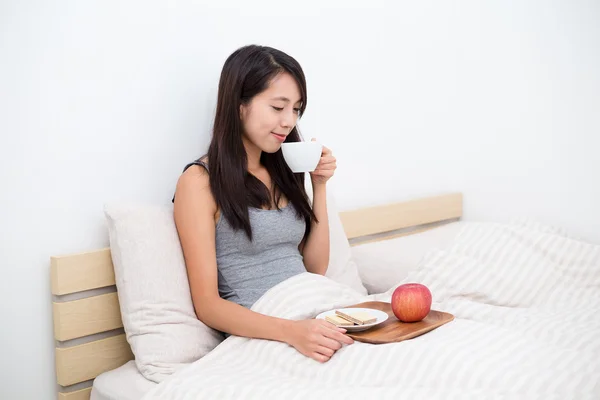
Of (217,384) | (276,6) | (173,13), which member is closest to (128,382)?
(217,384)

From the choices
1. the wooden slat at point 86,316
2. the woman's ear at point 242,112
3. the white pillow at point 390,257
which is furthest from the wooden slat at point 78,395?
the white pillow at point 390,257

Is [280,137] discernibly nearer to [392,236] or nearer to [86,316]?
[86,316]

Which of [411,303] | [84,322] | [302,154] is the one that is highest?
[302,154]

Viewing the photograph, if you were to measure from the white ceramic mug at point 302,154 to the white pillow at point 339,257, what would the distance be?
40 cm

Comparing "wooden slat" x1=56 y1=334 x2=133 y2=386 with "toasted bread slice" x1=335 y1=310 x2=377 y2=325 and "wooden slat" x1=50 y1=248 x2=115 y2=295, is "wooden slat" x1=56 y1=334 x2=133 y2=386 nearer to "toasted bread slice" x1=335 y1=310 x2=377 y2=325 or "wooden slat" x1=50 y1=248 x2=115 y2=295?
"wooden slat" x1=50 y1=248 x2=115 y2=295

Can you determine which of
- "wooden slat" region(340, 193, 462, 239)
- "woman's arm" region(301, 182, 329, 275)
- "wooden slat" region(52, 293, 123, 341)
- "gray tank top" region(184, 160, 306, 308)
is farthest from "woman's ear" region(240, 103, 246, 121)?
"wooden slat" region(340, 193, 462, 239)

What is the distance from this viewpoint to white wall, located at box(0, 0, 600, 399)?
5.72 feet

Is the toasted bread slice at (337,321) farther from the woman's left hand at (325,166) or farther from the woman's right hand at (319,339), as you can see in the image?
the woman's left hand at (325,166)

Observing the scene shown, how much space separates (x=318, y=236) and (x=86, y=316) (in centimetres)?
66

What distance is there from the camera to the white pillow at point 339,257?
2156 millimetres

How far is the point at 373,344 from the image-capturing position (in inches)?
58.2

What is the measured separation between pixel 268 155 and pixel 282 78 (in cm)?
24

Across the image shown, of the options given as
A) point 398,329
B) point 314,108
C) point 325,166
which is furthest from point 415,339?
point 314,108

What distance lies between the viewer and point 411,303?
1.56 metres
